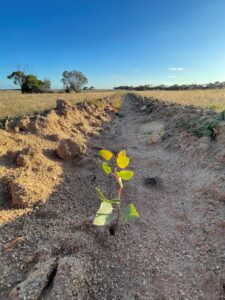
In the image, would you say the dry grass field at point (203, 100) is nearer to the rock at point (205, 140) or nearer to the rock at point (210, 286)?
the rock at point (205, 140)

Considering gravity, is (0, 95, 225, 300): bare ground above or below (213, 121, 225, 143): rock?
below

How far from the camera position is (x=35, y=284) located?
1.78m

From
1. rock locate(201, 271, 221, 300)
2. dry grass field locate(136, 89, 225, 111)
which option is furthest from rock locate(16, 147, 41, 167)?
dry grass field locate(136, 89, 225, 111)

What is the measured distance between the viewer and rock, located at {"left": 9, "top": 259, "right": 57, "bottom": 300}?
1.72 meters

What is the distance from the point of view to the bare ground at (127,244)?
1.91m

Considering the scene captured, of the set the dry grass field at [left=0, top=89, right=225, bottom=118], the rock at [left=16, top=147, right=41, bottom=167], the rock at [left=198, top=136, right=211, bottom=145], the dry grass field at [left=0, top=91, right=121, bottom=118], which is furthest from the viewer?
the dry grass field at [left=0, top=89, right=225, bottom=118]

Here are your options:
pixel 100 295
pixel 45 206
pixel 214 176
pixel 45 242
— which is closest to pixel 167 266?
pixel 100 295

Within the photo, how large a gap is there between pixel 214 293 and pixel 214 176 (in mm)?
2174

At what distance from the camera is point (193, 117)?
6.51 meters

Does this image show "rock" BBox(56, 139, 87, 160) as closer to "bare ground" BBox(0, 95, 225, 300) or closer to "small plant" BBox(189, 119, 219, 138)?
"bare ground" BBox(0, 95, 225, 300)

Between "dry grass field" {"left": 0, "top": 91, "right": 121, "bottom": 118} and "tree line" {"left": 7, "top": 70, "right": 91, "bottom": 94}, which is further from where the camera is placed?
"tree line" {"left": 7, "top": 70, "right": 91, "bottom": 94}

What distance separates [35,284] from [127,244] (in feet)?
3.43

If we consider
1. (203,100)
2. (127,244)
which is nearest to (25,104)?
(203,100)

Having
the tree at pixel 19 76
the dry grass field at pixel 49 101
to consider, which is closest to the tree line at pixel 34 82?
the tree at pixel 19 76
